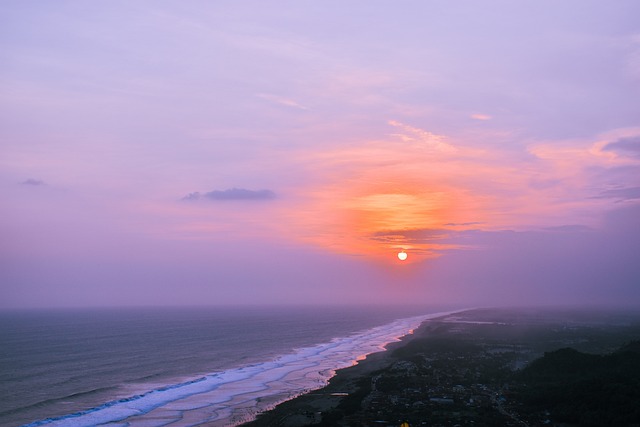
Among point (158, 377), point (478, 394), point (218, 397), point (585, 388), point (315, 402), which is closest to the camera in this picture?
point (585, 388)

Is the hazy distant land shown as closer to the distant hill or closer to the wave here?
the distant hill

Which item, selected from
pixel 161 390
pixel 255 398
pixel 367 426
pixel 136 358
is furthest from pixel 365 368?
pixel 136 358

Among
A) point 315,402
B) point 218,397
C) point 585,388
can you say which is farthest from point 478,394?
point 218,397

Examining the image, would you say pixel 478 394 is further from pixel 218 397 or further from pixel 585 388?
pixel 218 397

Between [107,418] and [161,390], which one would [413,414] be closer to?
[107,418]

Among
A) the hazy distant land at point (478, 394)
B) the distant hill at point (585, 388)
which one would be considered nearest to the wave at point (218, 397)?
the hazy distant land at point (478, 394)

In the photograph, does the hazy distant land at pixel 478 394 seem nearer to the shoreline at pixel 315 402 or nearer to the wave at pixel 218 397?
the shoreline at pixel 315 402

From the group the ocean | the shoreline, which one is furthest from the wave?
the shoreline
